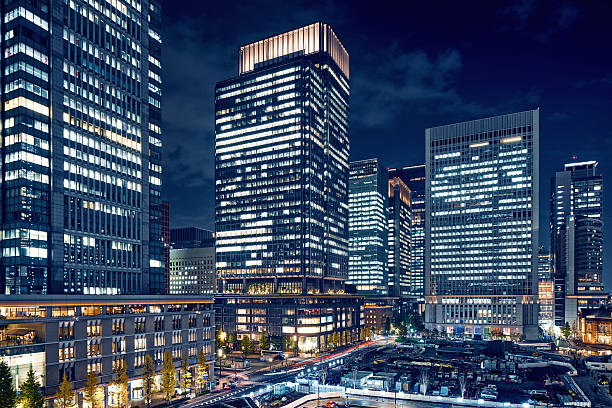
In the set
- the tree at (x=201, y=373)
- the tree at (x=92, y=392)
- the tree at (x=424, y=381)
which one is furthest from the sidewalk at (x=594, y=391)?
the tree at (x=92, y=392)

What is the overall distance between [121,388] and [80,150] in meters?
61.9

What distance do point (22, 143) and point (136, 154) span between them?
1361 inches

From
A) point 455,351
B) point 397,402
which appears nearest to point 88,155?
point 397,402

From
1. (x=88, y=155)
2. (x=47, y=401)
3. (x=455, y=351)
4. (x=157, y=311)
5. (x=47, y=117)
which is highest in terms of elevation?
(x=47, y=117)

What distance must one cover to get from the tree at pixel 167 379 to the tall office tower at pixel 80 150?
31.4m

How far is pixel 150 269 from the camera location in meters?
153

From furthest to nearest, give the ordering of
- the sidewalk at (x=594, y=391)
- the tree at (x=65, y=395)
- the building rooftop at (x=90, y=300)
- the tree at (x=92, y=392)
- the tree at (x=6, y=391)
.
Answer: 1. the sidewalk at (x=594, y=391)
2. the tree at (x=92, y=392)
3. the building rooftop at (x=90, y=300)
4. the tree at (x=65, y=395)
5. the tree at (x=6, y=391)

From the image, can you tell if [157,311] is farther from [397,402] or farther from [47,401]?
[397,402]

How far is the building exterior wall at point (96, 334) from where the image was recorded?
94250 millimetres

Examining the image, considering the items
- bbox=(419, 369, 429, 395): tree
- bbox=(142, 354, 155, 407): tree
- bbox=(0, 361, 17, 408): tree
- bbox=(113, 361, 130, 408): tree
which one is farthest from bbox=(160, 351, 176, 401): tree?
bbox=(419, 369, 429, 395): tree

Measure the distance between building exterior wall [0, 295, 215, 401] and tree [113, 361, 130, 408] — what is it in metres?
2.34

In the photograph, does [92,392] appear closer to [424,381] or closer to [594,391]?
[424,381]

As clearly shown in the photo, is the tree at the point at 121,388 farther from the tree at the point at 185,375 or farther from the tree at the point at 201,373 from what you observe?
the tree at the point at 201,373

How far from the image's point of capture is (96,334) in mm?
108875
